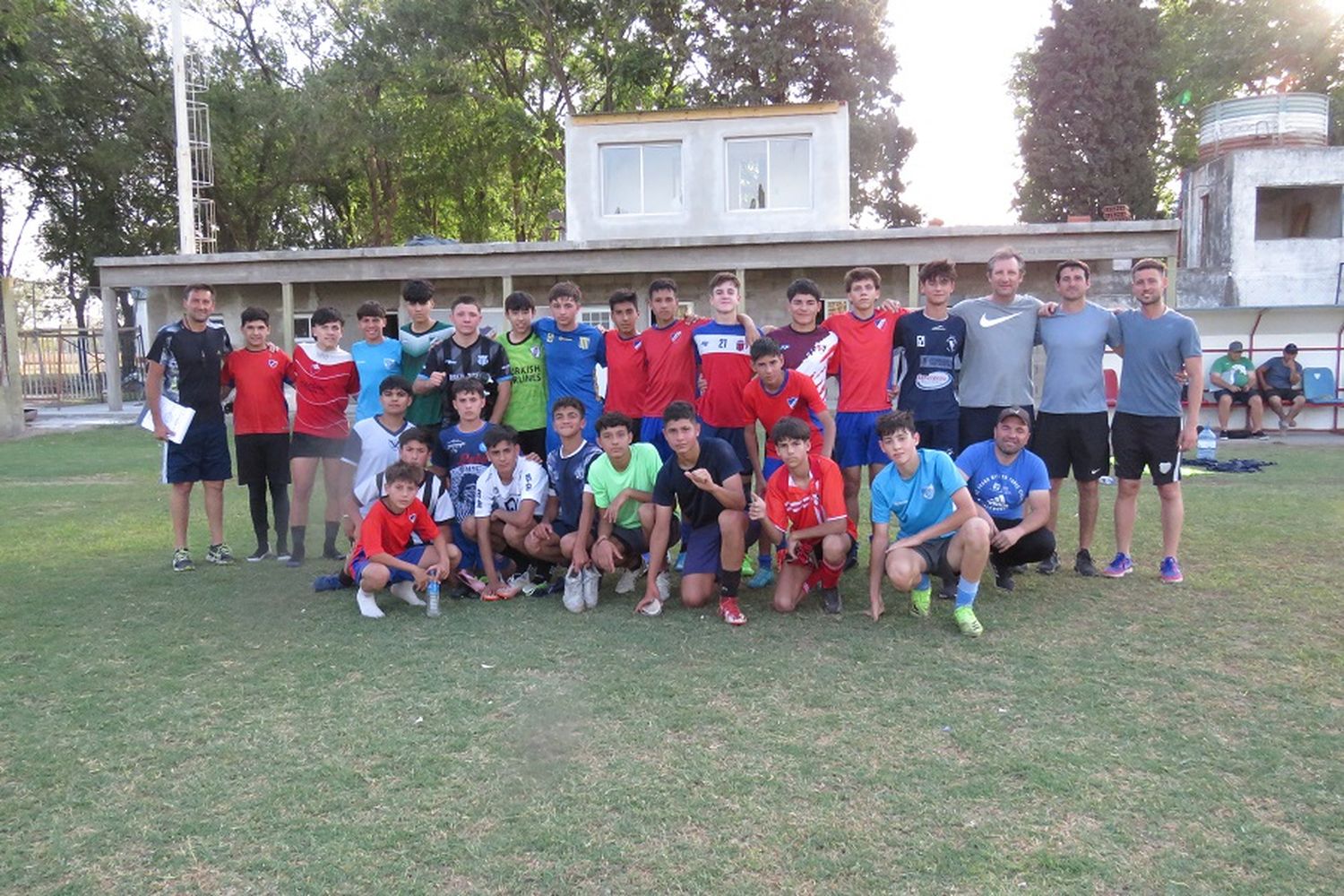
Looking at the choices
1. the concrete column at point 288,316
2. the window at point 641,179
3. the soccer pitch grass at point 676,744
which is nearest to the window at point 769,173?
the window at point 641,179

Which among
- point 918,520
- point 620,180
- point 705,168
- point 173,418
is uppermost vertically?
Result: point 705,168

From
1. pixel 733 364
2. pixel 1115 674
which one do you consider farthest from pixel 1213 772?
pixel 733 364

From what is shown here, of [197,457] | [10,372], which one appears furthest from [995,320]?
[10,372]

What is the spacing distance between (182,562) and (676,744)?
4.24 meters

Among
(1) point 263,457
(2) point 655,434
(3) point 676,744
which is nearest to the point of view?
(3) point 676,744

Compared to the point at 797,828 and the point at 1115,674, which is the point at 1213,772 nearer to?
the point at 1115,674

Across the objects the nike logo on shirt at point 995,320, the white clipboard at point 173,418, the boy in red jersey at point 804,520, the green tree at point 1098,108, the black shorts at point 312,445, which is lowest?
the boy in red jersey at point 804,520

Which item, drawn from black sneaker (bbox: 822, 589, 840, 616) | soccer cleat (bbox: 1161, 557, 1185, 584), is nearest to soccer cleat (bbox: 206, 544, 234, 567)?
black sneaker (bbox: 822, 589, 840, 616)

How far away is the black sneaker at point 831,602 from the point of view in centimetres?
493

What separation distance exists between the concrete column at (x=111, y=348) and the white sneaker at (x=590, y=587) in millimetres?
17876

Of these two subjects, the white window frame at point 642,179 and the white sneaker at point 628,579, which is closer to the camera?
the white sneaker at point 628,579

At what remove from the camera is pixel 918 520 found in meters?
4.92

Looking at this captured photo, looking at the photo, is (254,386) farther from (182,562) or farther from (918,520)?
(918,520)

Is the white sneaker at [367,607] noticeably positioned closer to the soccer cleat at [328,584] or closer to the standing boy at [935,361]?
the soccer cleat at [328,584]
